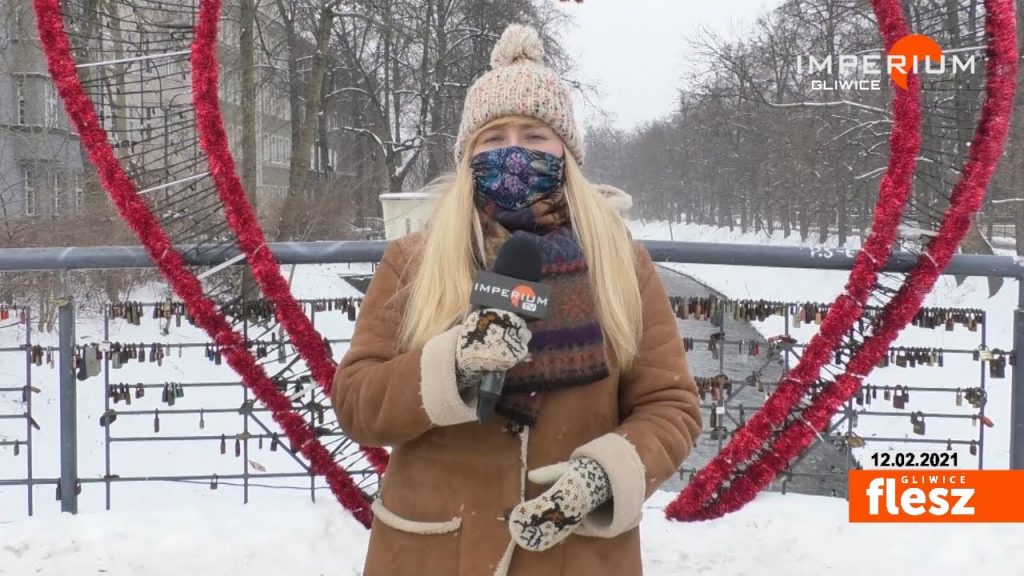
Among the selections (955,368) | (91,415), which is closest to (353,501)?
(91,415)

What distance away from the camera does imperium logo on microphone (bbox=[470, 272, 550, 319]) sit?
1598 millimetres

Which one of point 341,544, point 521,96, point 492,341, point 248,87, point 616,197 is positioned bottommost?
point 341,544

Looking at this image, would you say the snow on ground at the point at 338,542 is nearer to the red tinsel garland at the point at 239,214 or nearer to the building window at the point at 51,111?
the red tinsel garland at the point at 239,214

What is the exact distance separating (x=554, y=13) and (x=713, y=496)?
5.34 m

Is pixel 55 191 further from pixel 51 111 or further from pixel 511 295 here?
pixel 511 295

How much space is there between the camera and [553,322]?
1874 mm

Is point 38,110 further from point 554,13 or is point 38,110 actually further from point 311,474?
point 311,474

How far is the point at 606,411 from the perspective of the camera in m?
1.97

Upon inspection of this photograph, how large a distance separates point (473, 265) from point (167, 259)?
5.99ft

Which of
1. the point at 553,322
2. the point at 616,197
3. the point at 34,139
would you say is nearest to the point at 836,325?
the point at 616,197

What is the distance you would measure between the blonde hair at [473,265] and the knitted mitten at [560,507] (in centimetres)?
36

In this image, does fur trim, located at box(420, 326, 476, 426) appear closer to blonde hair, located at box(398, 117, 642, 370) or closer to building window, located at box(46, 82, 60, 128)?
blonde hair, located at box(398, 117, 642, 370)

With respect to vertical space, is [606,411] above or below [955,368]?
above

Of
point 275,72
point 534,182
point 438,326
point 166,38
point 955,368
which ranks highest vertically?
point 275,72
